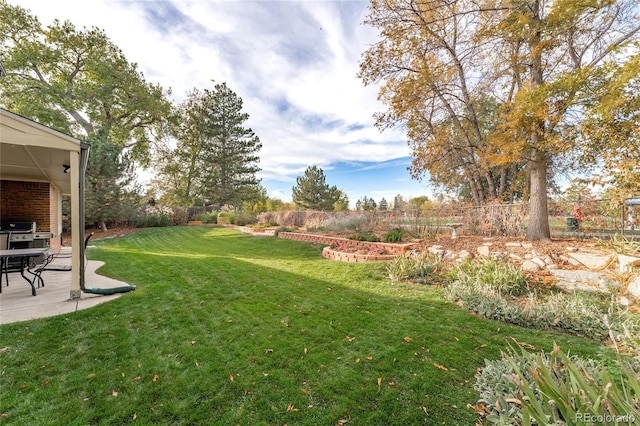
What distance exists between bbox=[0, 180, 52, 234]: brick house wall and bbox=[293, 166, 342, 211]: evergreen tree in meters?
21.6

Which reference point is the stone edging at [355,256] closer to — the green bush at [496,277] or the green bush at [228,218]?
the green bush at [496,277]

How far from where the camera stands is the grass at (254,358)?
1.92 metres

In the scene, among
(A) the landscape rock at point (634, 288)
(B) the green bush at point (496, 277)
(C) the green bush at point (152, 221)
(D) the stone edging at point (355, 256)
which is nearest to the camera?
(A) the landscape rock at point (634, 288)

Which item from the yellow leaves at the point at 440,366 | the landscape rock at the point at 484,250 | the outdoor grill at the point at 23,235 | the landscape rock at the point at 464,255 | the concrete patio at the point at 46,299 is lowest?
the yellow leaves at the point at 440,366

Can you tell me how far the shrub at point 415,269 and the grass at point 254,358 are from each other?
0.75 meters

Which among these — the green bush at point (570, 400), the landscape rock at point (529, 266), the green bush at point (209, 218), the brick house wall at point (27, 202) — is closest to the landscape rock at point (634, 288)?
the landscape rock at point (529, 266)

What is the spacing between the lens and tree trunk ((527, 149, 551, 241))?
245 inches

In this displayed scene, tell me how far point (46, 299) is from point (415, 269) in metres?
6.40

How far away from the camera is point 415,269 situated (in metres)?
5.46

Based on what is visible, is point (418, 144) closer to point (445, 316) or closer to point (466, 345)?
point (445, 316)

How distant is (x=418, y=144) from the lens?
11.0m

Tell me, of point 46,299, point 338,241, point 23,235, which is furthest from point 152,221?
point 46,299

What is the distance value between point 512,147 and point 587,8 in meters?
3.26

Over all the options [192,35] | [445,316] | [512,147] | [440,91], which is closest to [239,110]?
[192,35]
